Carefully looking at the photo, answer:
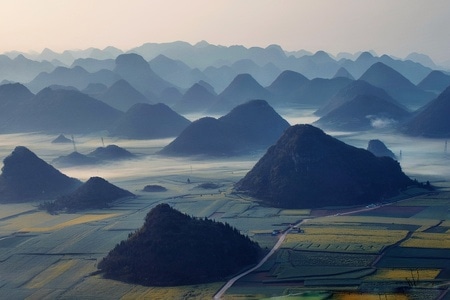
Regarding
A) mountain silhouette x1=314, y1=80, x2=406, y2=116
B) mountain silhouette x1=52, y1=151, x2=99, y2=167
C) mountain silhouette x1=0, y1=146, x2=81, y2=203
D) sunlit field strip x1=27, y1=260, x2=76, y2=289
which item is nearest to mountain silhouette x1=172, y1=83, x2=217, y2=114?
mountain silhouette x1=314, y1=80, x2=406, y2=116

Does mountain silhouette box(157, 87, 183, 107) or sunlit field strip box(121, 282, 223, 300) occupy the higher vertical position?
mountain silhouette box(157, 87, 183, 107)

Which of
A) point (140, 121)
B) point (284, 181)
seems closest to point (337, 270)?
point (284, 181)

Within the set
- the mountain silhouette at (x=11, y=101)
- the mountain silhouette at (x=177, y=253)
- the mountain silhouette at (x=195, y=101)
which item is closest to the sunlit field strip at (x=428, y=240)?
the mountain silhouette at (x=177, y=253)

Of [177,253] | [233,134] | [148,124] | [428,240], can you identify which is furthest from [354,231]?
[148,124]

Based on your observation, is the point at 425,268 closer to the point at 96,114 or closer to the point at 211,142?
the point at 211,142

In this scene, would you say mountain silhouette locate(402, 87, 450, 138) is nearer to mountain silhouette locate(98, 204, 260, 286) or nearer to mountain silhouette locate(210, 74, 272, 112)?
mountain silhouette locate(210, 74, 272, 112)

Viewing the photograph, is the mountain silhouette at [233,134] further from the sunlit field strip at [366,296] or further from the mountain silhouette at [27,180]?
the sunlit field strip at [366,296]
